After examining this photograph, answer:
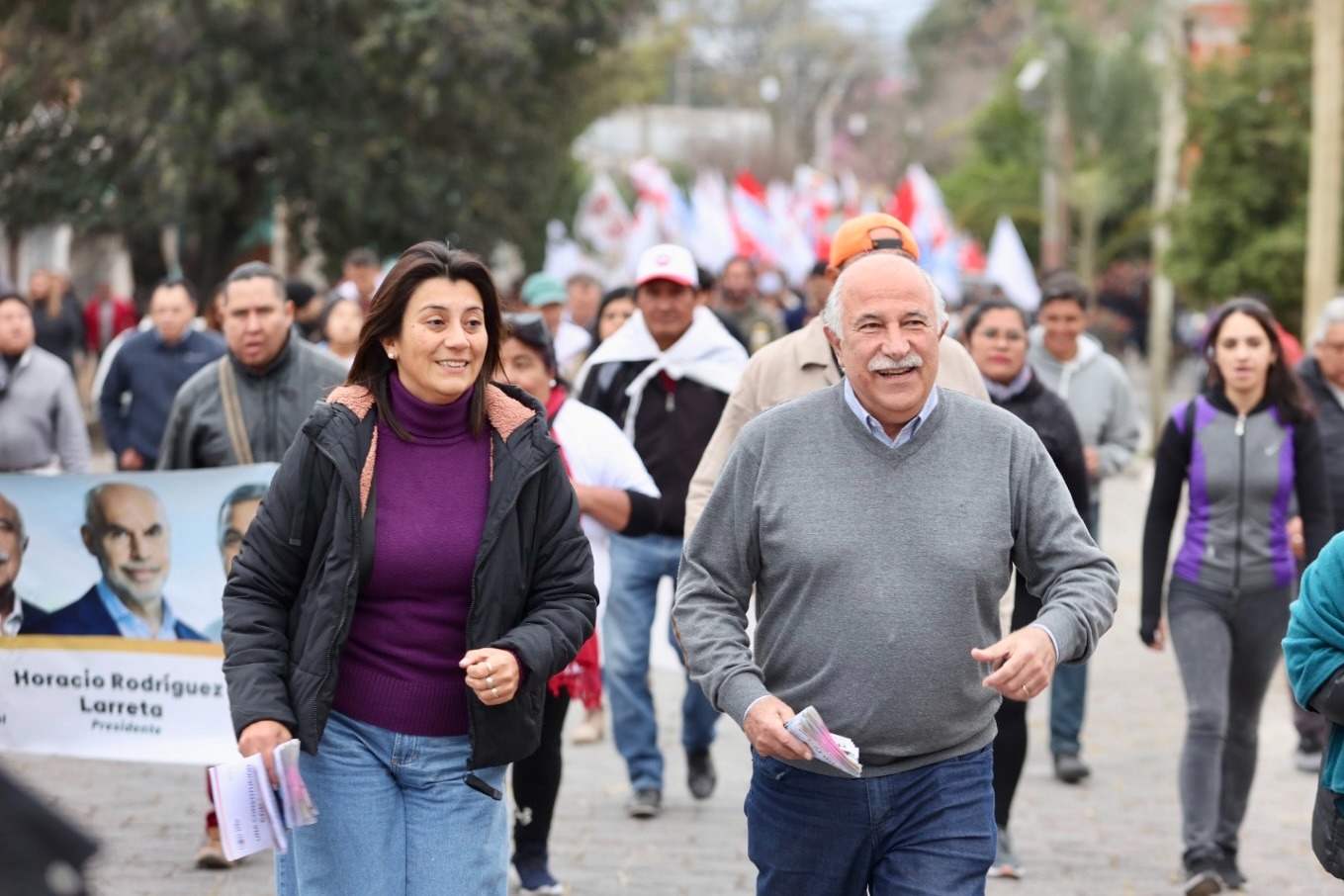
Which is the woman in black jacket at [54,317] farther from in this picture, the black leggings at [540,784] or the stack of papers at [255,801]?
the stack of papers at [255,801]

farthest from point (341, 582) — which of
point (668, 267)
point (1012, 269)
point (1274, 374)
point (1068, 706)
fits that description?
point (1012, 269)

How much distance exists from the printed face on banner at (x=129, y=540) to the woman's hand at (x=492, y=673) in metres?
3.27

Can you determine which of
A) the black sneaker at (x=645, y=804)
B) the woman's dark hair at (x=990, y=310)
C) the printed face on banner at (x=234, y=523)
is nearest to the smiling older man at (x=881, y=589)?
the printed face on banner at (x=234, y=523)

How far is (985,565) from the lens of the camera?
4.01m

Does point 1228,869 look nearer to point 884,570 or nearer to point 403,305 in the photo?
point 884,570

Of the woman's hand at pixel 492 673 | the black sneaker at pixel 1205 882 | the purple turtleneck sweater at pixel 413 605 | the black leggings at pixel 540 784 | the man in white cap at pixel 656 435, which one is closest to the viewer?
the woman's hand at pixel 492 673

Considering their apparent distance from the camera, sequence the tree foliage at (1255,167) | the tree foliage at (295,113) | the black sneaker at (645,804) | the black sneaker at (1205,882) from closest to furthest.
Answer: the black sneaker at (1205,882) < the black sneaker at (645,804) < the tree foliage at (1255,167) < the tree foliage at (295,113)

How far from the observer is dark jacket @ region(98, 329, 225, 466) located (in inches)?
390

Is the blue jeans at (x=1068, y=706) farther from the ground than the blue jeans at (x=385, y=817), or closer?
closer

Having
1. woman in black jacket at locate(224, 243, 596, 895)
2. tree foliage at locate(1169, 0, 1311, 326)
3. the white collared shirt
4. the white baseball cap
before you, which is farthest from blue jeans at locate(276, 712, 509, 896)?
tree foliage at locate(1169, 0, 1311, 326)

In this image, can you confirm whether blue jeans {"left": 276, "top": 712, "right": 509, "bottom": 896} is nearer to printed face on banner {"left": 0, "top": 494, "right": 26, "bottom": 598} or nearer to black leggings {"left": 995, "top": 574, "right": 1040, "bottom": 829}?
black leggings {"left": 995, "top": 574, "right": 1040, "bottom": 829}

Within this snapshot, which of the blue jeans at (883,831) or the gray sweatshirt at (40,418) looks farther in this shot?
the gray sweatshirt at (40,418)

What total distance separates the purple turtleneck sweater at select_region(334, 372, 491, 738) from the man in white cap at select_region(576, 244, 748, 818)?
12.0 feet

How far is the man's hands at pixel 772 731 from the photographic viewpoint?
12.6 ft
